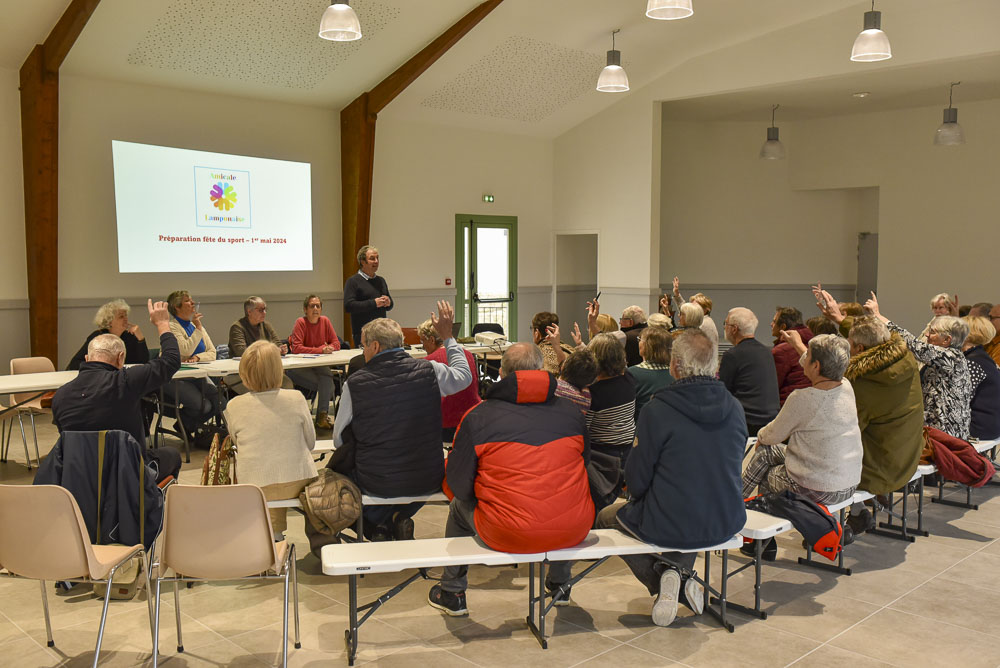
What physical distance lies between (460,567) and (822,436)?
5.64 ft

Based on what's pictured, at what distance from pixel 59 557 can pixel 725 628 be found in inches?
102

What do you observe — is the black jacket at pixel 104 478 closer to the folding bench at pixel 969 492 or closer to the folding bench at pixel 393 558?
the folding bench at pixel 393 558

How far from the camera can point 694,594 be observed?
135 inches

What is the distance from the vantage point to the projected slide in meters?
8.38

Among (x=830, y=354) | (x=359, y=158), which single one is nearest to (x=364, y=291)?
(x=359, y=158)

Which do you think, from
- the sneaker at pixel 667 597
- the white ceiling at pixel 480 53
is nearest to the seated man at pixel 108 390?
the sneaker at pixel 667 597

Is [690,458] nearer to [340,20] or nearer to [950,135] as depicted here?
[340,20]

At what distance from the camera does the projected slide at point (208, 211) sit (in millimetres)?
8375

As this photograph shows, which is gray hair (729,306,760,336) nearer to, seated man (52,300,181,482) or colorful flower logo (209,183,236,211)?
seated man (52,300,181,482)

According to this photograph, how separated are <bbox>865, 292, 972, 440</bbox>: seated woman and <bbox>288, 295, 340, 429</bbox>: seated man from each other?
4.38m

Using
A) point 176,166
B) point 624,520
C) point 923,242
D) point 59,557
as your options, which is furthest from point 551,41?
point 59,557

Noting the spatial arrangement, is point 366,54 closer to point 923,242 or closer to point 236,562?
point 236,562

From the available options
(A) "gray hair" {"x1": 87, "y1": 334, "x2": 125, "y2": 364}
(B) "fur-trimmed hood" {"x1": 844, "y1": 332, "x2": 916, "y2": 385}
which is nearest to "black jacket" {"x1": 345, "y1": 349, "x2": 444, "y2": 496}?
(A) "gray hair" {"x1": 87, "y1": 334, "x2": 125, "y2": 364}

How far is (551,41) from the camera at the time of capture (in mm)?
9453
